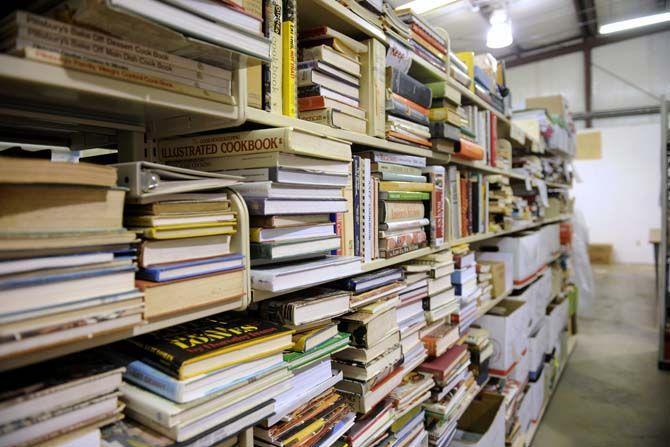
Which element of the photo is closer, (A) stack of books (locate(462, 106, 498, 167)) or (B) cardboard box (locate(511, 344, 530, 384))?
(A) stack of books (locate(462, 106, 498, 167))

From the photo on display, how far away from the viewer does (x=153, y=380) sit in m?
0.75

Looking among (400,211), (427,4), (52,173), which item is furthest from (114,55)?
(427,4)

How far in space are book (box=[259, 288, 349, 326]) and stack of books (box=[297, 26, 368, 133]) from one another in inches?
17.2

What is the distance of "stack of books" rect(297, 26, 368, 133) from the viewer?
110 centimetres

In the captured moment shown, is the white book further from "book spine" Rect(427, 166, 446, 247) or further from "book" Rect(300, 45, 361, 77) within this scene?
"book spine" Rect(427, 166, 446, 247)

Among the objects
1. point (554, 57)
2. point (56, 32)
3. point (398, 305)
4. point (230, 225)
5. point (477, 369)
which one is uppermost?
point (554, 57)

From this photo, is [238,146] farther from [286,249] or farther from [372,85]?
[372,85]

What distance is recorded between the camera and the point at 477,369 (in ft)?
7.43

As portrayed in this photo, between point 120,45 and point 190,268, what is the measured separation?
36 centimetres

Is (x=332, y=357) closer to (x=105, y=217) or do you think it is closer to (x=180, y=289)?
(x=180, y=289)

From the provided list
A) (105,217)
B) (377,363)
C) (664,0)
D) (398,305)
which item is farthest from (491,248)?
(664,0)

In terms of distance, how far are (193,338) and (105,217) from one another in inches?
12.3

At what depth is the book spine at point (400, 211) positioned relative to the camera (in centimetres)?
134

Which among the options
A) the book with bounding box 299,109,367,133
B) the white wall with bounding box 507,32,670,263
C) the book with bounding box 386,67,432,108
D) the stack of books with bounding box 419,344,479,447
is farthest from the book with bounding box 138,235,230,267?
the white wall with bounding box 507,32,670,263
